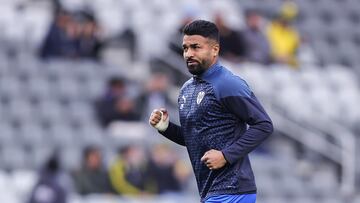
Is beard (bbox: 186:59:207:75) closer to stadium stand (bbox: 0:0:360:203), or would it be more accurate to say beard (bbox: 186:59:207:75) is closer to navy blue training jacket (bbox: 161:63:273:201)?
navy blue training jacket (bbox: 161:63:273:201)

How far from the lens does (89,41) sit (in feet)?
47.7

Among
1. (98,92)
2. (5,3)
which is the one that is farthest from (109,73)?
(5,3)

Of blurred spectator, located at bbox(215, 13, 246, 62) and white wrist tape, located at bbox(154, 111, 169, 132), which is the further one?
blurred spectator, located at bbox(215, 13, 246, 62)

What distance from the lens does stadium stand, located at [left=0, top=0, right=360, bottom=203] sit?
13.5 m

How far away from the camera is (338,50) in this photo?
16594 mm

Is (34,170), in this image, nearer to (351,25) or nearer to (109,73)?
(109,73)

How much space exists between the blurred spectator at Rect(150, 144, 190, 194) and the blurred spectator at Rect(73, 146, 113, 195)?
0.55 m

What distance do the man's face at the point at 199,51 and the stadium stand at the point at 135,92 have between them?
20.5 feet

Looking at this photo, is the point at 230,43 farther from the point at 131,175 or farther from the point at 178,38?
the point at 131,175

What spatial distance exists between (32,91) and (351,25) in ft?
17.1

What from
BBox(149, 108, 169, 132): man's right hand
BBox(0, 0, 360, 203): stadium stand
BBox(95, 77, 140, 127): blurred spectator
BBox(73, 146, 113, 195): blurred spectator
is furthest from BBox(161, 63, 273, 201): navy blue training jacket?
BBox(95, 77, 140, 127): blurred spectator

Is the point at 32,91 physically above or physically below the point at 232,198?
below

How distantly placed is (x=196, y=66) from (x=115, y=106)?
743 centimetres

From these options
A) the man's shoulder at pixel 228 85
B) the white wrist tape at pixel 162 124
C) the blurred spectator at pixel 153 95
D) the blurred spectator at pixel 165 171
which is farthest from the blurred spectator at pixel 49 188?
the man's shoulder at pixel 228 85
